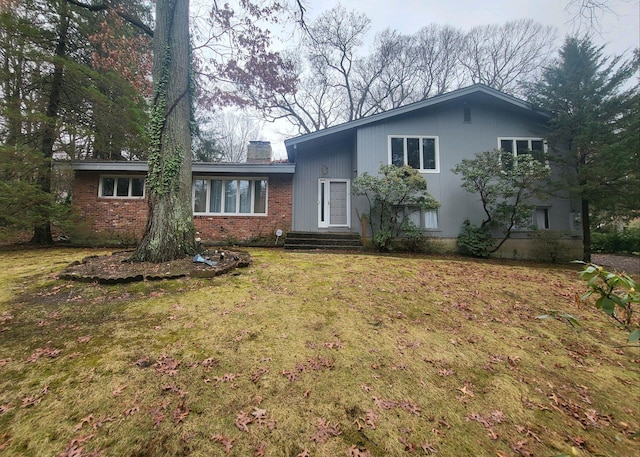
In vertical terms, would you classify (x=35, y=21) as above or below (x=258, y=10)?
above

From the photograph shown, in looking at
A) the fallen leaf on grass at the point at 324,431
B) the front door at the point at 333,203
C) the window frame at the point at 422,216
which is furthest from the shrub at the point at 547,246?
the fallen leaf on grass at the point at 324,431

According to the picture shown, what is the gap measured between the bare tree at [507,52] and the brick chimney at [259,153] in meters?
17.9

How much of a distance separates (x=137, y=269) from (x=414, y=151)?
9.96 metres

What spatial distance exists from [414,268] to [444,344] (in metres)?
3.62

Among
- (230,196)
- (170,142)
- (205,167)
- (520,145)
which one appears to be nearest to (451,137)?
(520,145)

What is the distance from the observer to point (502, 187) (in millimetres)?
9180

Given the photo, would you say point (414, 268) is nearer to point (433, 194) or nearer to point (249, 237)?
point (433, 194)

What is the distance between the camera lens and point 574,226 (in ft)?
34.0

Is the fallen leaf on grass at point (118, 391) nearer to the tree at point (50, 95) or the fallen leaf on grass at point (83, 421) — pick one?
the fallen leaf on grass at point (83, 421)

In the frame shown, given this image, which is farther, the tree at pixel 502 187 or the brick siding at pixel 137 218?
the brick siding at pixel 137 218

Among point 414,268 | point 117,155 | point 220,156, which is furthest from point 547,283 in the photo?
point 220,156

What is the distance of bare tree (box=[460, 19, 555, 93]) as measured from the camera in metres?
18.7

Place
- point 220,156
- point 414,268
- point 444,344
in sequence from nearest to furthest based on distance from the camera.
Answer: point 444,344 < point 414,268 < point 220,156

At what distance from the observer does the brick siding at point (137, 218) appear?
10555 millimetres
